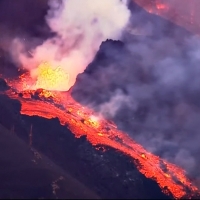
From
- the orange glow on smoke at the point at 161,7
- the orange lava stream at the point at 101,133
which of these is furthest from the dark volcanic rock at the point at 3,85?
the orange glow on smoke at the point at 161,7

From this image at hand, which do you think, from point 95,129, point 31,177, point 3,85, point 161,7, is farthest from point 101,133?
point 161,7

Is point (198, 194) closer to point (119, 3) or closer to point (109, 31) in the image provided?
point (109, 31)

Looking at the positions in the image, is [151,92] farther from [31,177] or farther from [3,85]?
[31,177]

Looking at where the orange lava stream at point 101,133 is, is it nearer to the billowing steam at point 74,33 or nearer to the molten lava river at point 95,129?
the molten lava river at point 95,129

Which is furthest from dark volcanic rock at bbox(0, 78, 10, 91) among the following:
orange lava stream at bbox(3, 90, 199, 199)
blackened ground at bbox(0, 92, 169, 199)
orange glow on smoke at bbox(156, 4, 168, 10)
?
orange glow on smoke at bbox(156, 4, 168, 10)

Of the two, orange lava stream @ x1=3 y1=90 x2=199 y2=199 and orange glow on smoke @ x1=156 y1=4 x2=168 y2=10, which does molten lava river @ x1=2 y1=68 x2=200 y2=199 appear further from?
orange glow on smoke @ x1=156 y1=4 x2=168 y2=10
